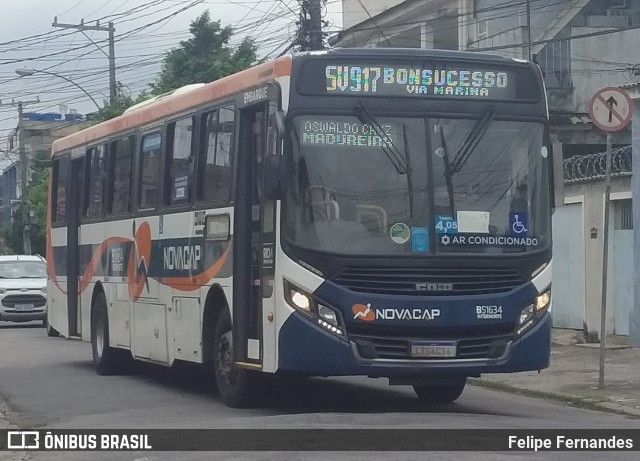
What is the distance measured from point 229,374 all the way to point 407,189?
113 inches

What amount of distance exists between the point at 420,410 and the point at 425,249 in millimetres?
2220

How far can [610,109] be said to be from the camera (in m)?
15.6

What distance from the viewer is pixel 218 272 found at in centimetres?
1378

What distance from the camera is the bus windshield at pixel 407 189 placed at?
12062 mm

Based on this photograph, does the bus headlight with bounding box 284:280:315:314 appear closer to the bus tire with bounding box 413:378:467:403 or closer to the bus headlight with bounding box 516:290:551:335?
the bus headlight with bounding box 516:290:551:335

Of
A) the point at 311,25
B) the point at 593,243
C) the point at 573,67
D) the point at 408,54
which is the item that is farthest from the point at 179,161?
the point at 573,67

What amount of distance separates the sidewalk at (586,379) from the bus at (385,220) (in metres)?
2.44

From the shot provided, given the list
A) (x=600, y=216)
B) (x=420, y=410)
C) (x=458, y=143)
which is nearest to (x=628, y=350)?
(x=600, y=216)

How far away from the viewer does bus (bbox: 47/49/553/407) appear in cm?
1202

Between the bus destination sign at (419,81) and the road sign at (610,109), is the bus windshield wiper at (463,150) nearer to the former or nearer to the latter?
the bus destination sign at (419,81)

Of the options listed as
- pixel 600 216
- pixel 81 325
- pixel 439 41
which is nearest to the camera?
pixel 81 325

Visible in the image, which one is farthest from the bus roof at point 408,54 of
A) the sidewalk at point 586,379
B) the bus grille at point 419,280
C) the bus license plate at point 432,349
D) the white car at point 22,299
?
the white car at point 22,299

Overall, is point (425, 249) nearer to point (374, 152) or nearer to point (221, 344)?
point (374, 152)

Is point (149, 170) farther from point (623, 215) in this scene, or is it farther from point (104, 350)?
point (623, 215)
